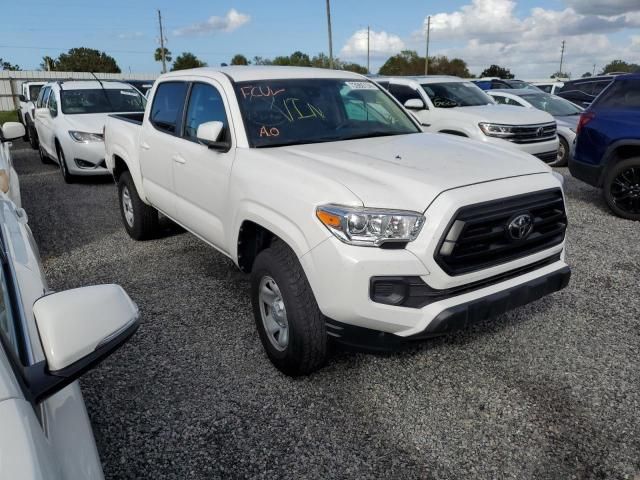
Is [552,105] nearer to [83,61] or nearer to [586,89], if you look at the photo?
[586,89]

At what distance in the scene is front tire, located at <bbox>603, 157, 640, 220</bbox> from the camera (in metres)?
6.52

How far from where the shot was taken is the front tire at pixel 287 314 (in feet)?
9.23

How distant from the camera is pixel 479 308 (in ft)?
8.82

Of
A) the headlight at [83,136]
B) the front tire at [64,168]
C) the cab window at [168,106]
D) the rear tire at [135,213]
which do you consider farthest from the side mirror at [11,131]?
the front tire at [64,168]

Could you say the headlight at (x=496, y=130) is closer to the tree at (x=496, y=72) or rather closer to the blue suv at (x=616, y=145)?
the blue suv at (x=616, y=145)

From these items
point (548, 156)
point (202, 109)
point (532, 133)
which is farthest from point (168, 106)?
point (548, 156)

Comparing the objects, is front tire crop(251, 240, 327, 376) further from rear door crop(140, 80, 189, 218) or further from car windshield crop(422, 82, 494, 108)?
car windshield crop(422, 82, 494, 108)

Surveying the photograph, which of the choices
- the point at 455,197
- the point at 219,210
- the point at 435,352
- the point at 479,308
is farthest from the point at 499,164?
the point at 219,210

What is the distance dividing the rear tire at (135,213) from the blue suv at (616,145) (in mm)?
5586

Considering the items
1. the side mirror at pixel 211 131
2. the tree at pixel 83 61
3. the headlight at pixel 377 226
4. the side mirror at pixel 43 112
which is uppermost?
the tree at pixel 83 61

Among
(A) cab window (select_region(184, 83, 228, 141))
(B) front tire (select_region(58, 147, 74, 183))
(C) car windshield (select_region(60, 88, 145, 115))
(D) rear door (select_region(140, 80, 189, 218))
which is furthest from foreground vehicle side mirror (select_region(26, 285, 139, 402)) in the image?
(C) car windshield (select_region(60, 88, 145, 115))

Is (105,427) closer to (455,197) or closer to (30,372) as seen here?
(30,372)

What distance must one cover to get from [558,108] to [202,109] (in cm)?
972

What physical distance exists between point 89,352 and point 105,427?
5.58ft
